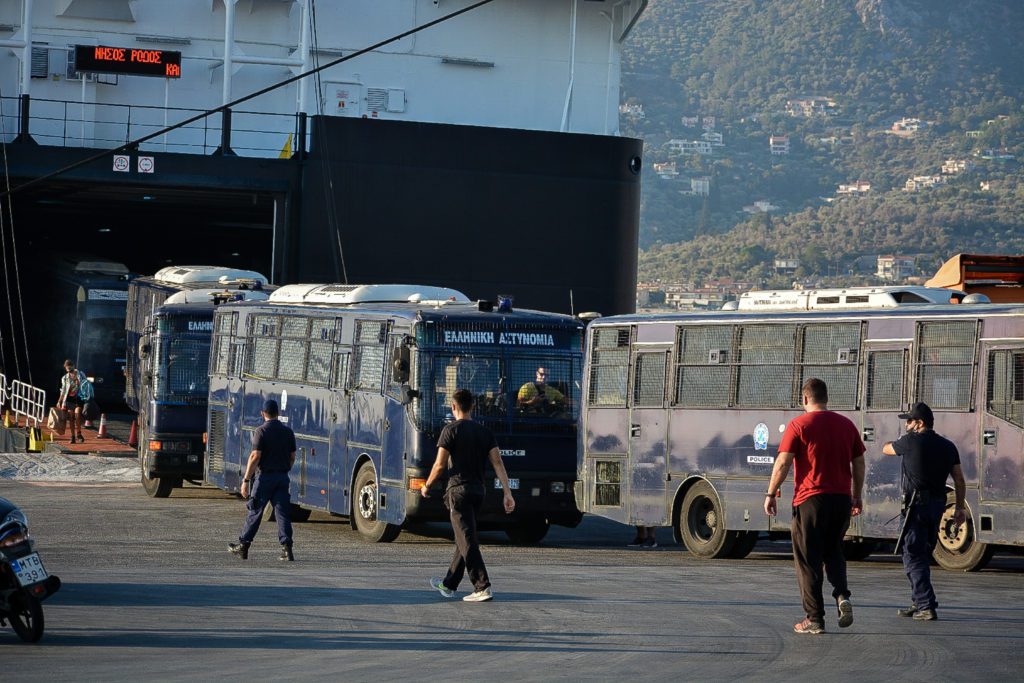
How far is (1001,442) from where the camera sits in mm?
16141

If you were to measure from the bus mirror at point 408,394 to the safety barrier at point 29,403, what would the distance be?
17.8 m

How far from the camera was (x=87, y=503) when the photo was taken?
23000mm

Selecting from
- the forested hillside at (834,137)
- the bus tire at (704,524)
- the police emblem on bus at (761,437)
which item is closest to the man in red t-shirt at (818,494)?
the police emblem on bus at (761,437)

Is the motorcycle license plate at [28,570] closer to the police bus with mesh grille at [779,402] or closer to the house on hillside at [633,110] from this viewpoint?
the police bus with mesh grille at [779,402]

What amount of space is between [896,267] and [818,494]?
356 ft

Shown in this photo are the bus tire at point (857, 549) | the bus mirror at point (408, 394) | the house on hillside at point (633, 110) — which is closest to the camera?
the bus mirror at point (408, 394)

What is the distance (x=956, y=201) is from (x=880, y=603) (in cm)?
13502

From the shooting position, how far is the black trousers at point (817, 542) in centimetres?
1164

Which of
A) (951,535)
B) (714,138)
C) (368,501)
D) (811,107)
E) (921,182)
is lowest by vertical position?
(368,501)

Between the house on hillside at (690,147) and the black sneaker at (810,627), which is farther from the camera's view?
the house on hillside at (690,147)

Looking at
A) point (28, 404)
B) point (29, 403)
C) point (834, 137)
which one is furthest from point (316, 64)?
point (834, 137)

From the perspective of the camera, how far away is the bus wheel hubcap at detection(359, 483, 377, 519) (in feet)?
64.1

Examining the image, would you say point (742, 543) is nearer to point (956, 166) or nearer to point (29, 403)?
point (29, 403)

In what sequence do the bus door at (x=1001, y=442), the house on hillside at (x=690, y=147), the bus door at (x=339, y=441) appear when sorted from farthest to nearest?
the house on hillside at (x=690, y=147)
the bus door at (x=339, y=441)
the bus door at (x=1001, y=442)
